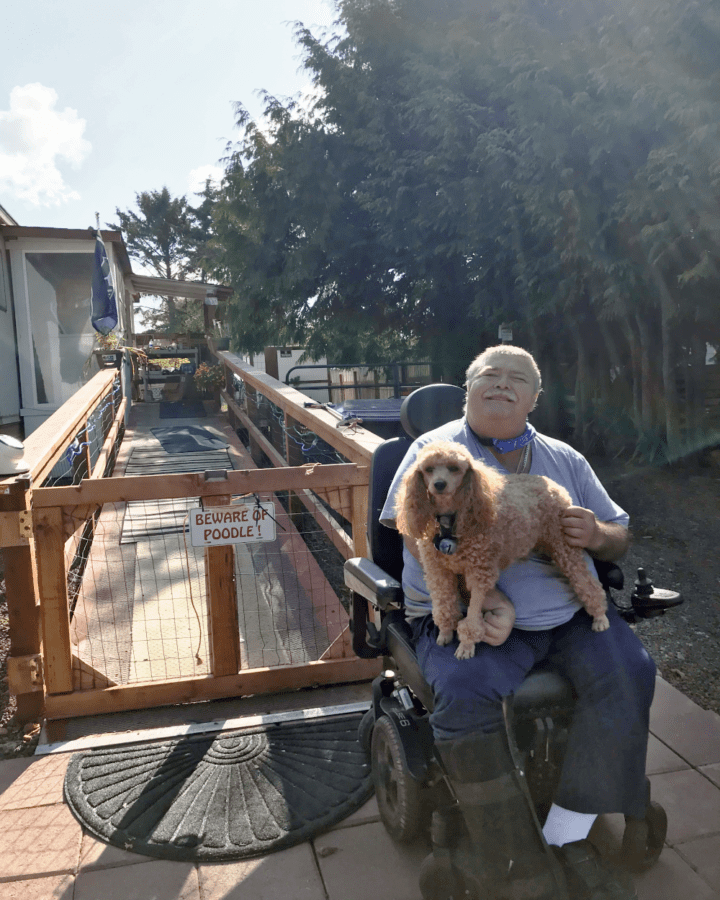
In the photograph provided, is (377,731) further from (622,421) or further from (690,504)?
(622,421)

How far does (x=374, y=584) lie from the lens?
215 cm

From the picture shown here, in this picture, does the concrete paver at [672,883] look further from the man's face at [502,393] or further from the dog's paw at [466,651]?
the man's face at [502,393]

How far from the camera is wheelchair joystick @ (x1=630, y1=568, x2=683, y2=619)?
7.03 feet

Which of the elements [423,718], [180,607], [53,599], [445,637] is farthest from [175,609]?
[445,637]

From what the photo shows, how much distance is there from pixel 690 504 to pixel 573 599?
5.74 meters

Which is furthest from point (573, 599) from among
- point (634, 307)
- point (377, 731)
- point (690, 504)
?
point (634, 307)

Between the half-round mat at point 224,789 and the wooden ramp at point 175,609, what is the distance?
19.7 inches

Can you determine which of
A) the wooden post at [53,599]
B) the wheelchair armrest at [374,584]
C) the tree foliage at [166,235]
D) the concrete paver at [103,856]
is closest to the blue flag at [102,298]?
the wooden post at [53,599]

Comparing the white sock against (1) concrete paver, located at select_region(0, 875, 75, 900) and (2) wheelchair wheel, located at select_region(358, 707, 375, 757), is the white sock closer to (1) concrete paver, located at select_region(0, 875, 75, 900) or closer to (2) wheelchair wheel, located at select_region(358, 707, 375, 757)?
(2) wheelchair wheel, located at select_region(358, 707, 375, 757)

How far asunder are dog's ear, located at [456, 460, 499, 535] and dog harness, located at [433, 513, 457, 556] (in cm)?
2

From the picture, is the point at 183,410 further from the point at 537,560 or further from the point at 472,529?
the point at 472,529

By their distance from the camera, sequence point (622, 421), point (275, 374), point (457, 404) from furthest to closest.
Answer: point (275, 374) → point (622, 421) → point (457, 404)

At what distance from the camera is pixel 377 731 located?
228cm

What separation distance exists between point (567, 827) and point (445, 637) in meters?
0.55
